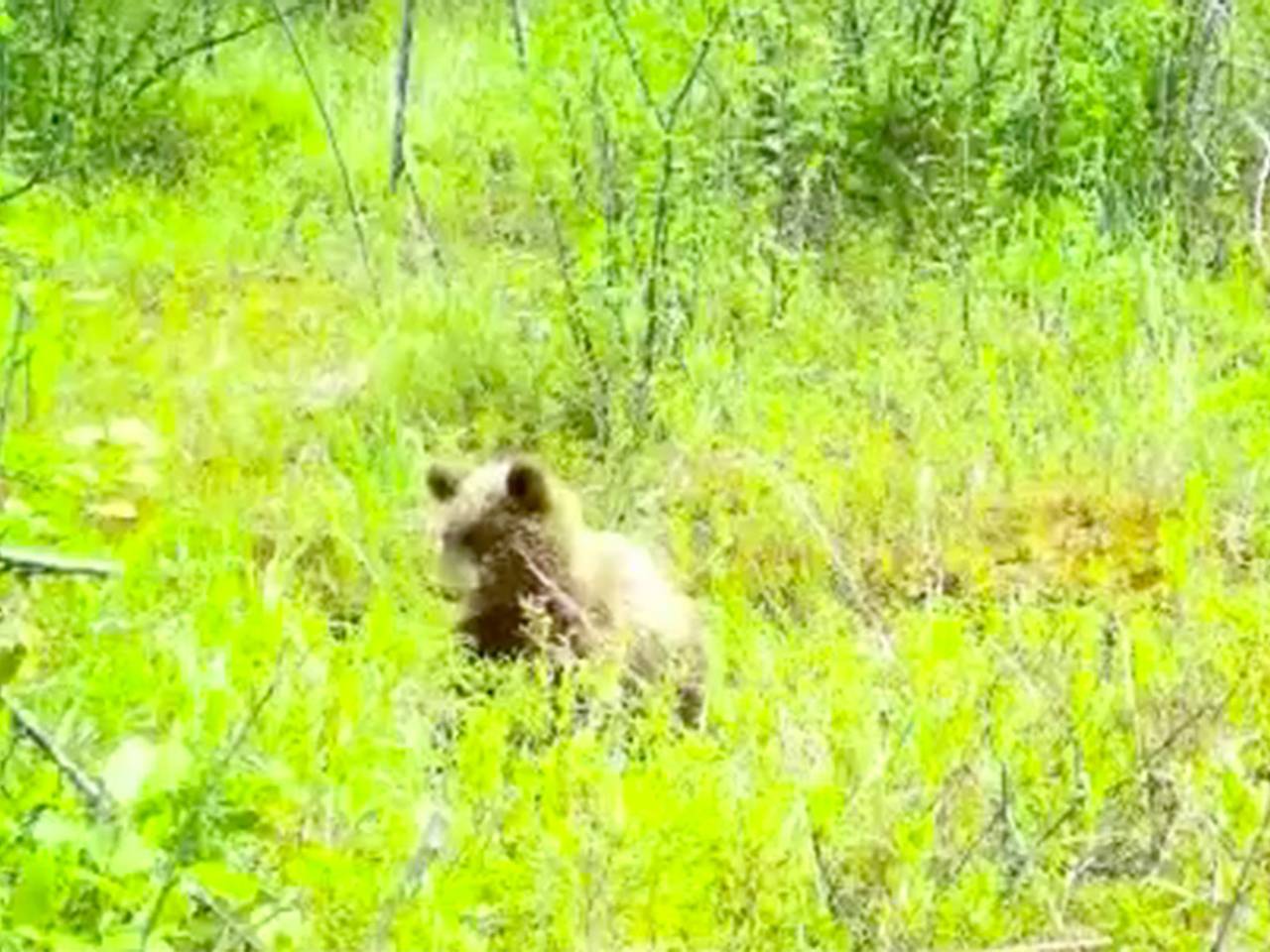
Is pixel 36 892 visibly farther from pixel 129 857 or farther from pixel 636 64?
pixel 636 64

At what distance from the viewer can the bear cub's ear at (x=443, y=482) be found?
5.66 meters

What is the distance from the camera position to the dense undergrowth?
3.46 m

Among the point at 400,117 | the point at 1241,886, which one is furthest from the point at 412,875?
the point at 400,117

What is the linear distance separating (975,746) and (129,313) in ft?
14.8

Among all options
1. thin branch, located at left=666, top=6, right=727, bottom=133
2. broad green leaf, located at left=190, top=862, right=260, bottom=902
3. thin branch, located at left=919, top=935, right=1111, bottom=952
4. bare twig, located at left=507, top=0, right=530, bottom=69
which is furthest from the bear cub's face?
bare twig, located at left=507, top=0, right=530, bottom=69

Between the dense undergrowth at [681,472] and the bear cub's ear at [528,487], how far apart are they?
29 centimetres

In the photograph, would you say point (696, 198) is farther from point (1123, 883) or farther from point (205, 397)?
point (1123, 883)

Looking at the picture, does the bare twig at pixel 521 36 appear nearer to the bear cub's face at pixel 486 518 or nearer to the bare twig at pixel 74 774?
the bear cub's face at pixel 486 518

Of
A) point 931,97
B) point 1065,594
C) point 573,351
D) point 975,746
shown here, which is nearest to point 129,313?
point 573,351

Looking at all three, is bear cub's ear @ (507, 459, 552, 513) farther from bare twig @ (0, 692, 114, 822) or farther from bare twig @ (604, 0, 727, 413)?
bare twig @ (0, 692, 114, 822)

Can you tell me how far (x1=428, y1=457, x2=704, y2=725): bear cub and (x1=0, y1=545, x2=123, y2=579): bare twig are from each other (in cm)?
248

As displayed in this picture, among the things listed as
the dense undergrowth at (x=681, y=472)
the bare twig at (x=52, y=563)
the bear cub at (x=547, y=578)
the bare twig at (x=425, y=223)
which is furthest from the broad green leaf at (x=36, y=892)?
the bare twig at (x=425, y=223)

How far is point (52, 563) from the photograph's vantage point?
2463mm

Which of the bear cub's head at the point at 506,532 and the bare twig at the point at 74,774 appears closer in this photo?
the bare twig at the point at 74,774
